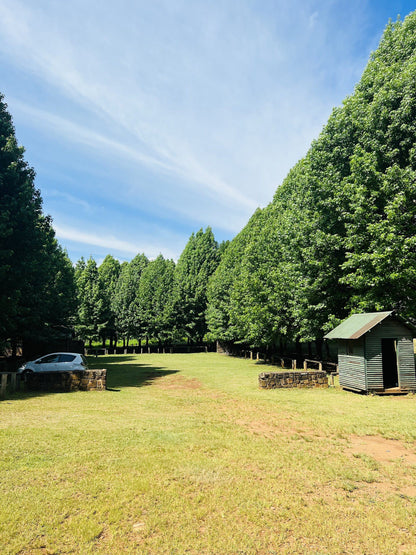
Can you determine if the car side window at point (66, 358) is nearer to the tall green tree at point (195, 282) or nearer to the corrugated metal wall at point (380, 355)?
the corrugated metal wall at point (380, 355)

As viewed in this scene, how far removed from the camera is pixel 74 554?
4.28 m

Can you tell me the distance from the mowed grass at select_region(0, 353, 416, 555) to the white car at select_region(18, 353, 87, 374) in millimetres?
7593

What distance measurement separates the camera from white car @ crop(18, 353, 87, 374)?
19531 mm

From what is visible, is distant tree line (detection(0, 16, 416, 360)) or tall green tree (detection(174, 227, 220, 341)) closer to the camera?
distant tree line (detection(0, 16, 416, 360))

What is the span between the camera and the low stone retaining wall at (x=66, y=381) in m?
16.8

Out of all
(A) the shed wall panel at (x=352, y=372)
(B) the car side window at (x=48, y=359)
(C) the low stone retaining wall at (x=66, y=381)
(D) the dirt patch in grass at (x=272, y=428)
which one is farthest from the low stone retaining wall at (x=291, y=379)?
(B) the car side window at (x=48, y=359)

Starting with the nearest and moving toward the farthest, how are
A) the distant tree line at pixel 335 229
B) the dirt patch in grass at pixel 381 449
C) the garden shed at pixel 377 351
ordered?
the dirt patch in grass at pixel 381 449 → the garden shed at pixel 377 351 → the distant tree line at pixel 335 229

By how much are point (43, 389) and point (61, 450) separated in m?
10.3

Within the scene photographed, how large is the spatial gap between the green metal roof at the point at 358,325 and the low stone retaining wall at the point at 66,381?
1266cm

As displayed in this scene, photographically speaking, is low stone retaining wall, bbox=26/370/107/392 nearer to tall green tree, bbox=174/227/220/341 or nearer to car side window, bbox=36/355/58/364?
car side window, bbox=36/355/58/364

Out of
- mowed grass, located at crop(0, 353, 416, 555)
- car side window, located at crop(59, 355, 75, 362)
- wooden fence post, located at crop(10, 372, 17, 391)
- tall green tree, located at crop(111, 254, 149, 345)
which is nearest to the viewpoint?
mowed grass, located at crop(0, 353, 416, 555)

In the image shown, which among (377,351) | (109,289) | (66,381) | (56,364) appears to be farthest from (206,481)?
(109,289)

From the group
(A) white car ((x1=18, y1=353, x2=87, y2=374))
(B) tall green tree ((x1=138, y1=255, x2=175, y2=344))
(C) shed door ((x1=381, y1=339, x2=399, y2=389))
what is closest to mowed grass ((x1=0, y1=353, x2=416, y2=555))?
(A) white car ((x1=18, y1=353, x2=87, y2=374))

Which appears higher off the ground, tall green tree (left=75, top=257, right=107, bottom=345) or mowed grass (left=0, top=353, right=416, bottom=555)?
tall green tree (left=75, top=257, right=107, bottom=345)
